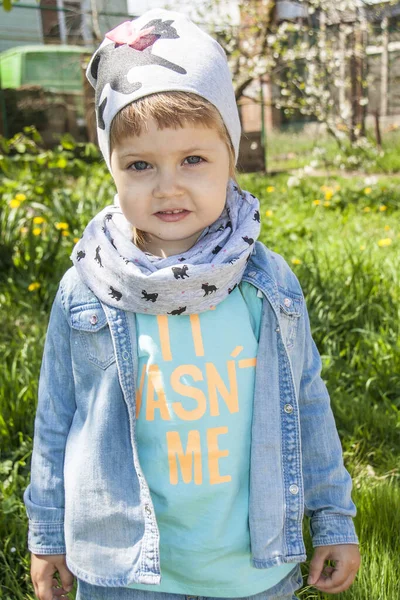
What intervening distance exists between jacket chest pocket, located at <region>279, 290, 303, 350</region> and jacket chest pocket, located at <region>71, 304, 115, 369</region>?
35 centimetres

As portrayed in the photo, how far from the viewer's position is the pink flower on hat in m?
1.26

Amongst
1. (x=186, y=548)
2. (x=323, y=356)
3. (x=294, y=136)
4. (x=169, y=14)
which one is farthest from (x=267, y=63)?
(x=186, y=548)

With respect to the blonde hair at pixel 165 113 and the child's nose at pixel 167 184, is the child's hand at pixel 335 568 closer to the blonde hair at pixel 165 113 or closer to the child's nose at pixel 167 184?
the child's nose at pixel 167 184

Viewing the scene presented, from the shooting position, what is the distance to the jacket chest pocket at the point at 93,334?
51.7 inches

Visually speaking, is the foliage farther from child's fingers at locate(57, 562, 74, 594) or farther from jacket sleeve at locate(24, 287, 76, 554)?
child's fingers at locate(57, 562, 74, 594)

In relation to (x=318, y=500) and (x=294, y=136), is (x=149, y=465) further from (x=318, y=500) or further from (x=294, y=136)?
(x=294, y=136)

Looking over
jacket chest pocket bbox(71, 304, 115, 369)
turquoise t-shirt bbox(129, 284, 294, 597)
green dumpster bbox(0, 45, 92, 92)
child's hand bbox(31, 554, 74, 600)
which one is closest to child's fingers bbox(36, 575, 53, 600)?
child's hand bbox(31, 554, 74, 600)

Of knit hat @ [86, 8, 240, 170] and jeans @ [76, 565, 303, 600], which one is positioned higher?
knit hat @ [86, 8, 240, 170]

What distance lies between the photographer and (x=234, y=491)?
1.30 metres

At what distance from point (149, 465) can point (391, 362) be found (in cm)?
171

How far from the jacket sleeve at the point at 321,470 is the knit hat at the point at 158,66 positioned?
0.51m

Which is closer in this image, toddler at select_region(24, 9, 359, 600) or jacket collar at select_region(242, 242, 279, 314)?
toddler at select_region(24, 9, 359, 600)

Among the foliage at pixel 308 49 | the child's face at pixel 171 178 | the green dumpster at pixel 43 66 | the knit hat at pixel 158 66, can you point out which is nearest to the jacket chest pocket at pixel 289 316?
the child's face at pixel 171 178

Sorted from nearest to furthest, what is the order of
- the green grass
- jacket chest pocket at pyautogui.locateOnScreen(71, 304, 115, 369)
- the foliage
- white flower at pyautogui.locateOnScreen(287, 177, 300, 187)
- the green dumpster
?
jacket chest pocket at pyautogui.locateOnScreen(71, 304, 115, 369) < the green grass < white flower at pyautogui.locateOnScreen(287, 177, 300, 187) < the foliage < the green dumpster
